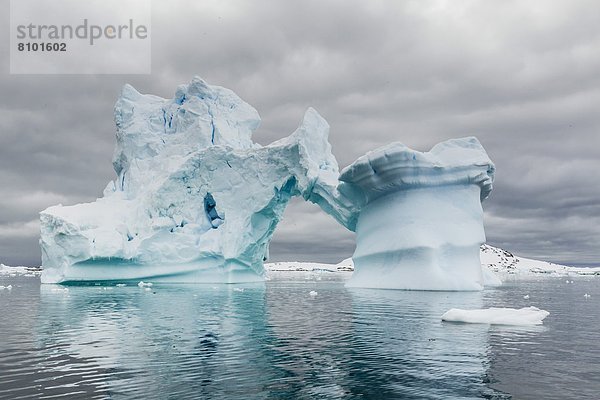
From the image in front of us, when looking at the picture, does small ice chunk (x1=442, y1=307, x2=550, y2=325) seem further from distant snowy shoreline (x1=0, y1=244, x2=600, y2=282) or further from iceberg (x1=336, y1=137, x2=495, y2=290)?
distant snowy shoreline (x1=0, y1=244, x2=600, y2=282)

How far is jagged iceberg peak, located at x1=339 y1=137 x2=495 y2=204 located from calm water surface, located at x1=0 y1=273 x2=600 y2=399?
382 inches

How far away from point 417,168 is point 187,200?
14.8 m

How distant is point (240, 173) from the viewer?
31953mm

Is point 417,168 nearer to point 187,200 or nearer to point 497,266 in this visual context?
point 187,200

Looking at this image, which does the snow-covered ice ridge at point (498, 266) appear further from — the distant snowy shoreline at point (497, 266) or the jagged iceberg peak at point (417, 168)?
the jagged iceberg peak at point (417, 168)

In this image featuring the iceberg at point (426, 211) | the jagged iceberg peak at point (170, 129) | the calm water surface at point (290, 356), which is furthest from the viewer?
the jagged iceberg peak at point (170, 129)

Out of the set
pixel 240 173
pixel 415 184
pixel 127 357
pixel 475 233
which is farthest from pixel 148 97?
pixel 127 357

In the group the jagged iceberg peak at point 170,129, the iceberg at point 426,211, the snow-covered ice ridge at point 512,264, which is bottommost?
the snow-covered ice ridge at point 512,264

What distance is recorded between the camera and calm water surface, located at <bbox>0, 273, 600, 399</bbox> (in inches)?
273

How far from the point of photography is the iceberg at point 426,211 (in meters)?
24.9

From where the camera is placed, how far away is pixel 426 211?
25.9 m

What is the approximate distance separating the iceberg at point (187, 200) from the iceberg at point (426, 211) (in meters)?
4.47

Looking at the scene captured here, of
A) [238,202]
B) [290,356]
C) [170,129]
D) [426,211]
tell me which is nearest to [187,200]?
[238,202]

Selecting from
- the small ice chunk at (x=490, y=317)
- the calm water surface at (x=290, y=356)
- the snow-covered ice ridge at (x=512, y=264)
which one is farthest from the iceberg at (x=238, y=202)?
the snow-covered ice ridge at (x=512, y=264)
